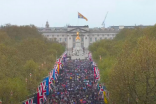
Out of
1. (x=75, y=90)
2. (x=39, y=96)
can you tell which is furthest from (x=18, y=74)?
(x=75, y=90)

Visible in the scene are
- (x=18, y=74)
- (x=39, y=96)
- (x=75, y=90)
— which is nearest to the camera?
(x=18, y=74)

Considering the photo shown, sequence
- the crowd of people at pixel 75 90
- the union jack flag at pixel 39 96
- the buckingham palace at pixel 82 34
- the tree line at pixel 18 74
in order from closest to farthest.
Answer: the tree line at pixel 18 74
the union jack flag at pixel 39 96
the crowd of people at pixel 75 90
the buckingham palace at pixel 82 34

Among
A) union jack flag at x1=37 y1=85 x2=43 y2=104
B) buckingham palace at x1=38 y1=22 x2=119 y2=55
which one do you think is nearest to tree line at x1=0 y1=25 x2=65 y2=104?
union jack flag at x1=37 y1=85 x2=43 y2=104

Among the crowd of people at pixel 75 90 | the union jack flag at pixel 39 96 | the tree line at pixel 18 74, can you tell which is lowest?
the crowd of people at pixel 75 90

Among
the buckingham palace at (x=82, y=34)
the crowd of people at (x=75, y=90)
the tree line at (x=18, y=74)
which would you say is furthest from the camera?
the buckingham palace at (x=82, y=34)

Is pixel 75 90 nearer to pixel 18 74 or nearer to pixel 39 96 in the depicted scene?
pixel 39 96

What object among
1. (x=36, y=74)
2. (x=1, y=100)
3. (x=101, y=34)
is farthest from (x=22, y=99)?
(x=101, y=34)

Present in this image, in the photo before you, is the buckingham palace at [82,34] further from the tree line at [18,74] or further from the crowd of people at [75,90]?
the crowd of people at [75,90]

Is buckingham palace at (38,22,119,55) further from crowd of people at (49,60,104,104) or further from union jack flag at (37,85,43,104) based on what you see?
union jack flag at (37,85,43,104)

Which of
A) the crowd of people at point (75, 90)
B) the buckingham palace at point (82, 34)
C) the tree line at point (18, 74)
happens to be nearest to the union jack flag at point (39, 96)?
the tree line at point (18, 74)

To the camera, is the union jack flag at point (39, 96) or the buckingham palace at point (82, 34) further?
the buckingham palace at point (82, 34)

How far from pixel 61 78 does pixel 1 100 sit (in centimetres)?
2527

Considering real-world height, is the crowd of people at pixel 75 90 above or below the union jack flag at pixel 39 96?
below

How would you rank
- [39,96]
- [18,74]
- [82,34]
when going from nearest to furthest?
1. [18,74]
2. [39,96]
3. [82,34]
